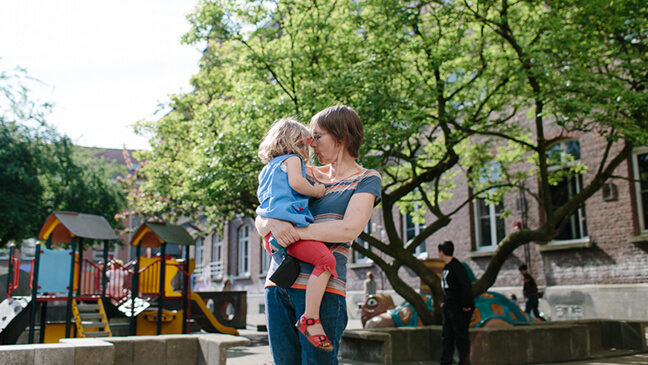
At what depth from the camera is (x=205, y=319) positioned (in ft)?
55.0

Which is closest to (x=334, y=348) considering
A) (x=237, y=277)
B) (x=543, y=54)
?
(x=543, y=54)

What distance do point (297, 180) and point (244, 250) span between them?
3349 centimetres

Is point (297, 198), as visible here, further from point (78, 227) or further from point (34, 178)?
point (34, 178)

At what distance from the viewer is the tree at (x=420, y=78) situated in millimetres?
10148

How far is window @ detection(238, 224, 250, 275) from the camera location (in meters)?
35.0

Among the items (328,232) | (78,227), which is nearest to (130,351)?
(328,232)

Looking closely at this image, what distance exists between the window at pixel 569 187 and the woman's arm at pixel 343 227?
14413 mm

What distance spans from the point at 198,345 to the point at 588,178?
12.7 m

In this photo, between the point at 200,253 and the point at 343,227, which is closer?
the point at 343,227

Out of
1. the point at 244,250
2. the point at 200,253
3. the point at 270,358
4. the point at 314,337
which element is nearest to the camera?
the point at 314,337


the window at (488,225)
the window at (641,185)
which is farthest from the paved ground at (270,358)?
the window at (488,225)

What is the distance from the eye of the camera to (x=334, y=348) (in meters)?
2.33

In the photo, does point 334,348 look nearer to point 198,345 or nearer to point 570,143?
point 198,345

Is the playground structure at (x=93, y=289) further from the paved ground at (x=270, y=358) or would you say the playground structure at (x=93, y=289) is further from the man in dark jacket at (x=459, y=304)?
the man in dark jacket at (x=459, y=304)
